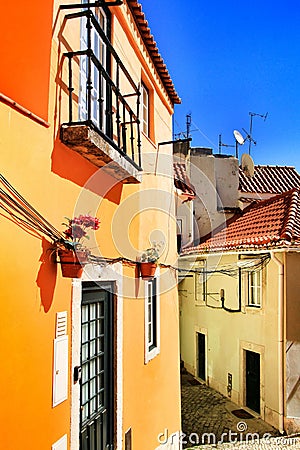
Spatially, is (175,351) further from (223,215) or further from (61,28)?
(223,215)

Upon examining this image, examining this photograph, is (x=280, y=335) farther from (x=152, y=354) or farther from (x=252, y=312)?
(x=152, y=354)

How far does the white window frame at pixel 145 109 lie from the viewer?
26.2 feet

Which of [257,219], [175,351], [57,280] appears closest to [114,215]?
[57,280]

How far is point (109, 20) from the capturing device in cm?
590

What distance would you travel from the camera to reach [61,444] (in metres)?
3.97

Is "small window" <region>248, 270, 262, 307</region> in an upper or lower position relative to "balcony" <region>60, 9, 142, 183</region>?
lower

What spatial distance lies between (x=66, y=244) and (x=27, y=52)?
1831 millimetres

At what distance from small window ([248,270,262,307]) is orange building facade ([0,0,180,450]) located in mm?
6067

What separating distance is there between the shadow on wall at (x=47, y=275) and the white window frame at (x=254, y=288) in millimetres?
9630

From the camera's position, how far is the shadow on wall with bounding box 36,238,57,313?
3.73 meters

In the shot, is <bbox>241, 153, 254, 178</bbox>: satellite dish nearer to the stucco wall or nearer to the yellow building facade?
the yellow building facade

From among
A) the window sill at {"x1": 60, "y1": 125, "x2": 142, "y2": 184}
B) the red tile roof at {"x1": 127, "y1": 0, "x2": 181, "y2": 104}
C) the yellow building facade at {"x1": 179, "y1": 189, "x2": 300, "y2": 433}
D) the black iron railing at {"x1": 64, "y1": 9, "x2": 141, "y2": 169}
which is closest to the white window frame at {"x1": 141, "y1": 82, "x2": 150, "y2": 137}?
the red tile roof at {"x1": 127, "y1": 0, "x2": 181, "y2": 104}

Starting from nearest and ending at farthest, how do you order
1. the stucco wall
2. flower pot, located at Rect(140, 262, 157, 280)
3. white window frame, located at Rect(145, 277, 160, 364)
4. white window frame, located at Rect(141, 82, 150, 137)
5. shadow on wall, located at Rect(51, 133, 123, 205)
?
shadow on wall, located at Rect(51, 133, 123, 205) → flower pot, located at Rect(140, 262, 157, 280) → white window frame, located at Rect(145, 277, 160, 364) → white window frame, located at Rect(141, 82, 150, 137) → the stucco wall

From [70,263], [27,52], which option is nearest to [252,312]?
[70,263]
